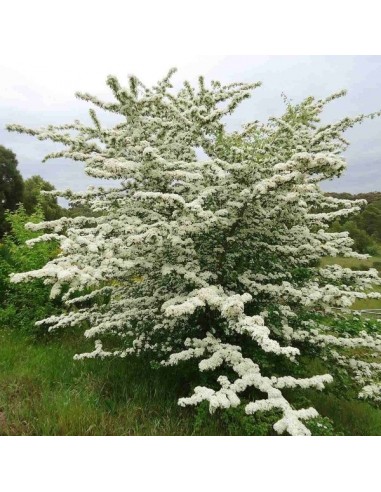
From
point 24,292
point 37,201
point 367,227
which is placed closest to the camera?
point 24,292

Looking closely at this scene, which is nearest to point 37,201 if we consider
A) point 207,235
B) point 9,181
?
point 9,181

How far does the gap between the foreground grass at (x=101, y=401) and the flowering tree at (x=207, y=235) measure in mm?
359

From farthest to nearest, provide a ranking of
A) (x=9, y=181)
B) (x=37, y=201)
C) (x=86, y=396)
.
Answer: (x=9, y=181), (x=37, y=201), (x=86, y=396)

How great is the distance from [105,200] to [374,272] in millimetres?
3374

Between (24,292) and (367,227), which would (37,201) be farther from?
(24,292)

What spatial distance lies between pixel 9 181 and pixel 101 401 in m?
25.8

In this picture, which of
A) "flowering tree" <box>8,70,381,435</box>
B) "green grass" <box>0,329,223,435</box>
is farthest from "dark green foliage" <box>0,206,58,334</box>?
"flowering tree" <box>8,70,381,435</box>

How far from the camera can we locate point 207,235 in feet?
15.8

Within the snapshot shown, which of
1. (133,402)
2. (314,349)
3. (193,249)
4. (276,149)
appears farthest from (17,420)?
(276,149)

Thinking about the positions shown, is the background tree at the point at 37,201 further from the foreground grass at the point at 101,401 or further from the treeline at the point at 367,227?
the foreground grass at the point at 101,401

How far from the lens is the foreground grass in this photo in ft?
12.7

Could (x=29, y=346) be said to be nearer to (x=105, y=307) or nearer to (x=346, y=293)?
(x=105, y=307)

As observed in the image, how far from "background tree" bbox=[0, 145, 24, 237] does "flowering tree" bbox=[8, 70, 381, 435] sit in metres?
23.9

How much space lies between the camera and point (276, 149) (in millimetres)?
5281
